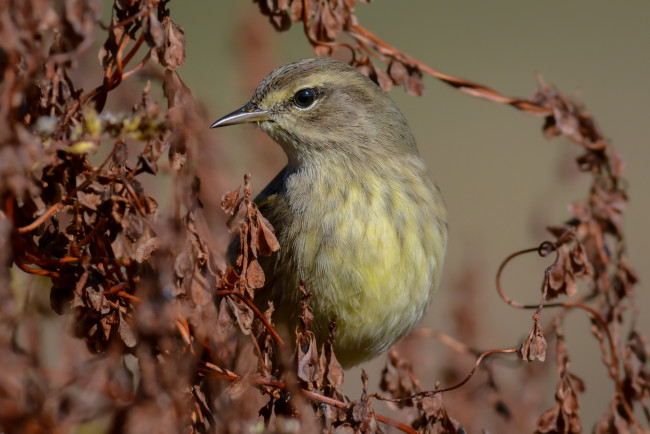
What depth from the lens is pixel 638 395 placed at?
3.35 metres

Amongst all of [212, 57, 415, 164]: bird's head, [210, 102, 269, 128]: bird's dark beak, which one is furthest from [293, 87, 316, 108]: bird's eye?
[210, 102, 269, 128]: bird's dark beak

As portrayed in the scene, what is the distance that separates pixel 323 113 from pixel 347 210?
0.67 meters

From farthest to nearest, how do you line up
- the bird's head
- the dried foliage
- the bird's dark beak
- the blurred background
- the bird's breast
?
1. the blurred background
2. the bird's head
3. the bird's dark beak
4. the bird's breast
5. the dried foliage

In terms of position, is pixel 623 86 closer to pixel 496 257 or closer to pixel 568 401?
pixel 496 257

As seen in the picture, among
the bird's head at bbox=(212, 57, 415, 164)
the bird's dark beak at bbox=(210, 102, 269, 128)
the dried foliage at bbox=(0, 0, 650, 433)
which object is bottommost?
the dried foliage at bbox=(0, 0, 650, 433)

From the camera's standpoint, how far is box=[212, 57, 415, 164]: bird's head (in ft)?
13.2

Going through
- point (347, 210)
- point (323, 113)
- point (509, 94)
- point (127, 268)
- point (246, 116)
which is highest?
point (509, 94)

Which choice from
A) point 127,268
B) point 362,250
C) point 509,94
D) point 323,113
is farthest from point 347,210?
point 509,94

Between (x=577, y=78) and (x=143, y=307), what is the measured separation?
14.0m

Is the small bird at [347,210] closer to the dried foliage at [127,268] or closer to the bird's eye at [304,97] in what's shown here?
the bird's eye at [304,97]

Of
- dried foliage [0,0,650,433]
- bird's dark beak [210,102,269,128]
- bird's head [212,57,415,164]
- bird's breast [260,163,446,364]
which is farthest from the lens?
bird's head [212,57,415,164]

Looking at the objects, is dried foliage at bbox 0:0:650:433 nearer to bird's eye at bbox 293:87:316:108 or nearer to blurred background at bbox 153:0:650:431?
bird's eye at bbox 293:87:316:108

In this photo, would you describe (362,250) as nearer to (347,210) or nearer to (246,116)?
(347,210)

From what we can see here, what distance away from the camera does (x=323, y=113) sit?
13.7 ft
